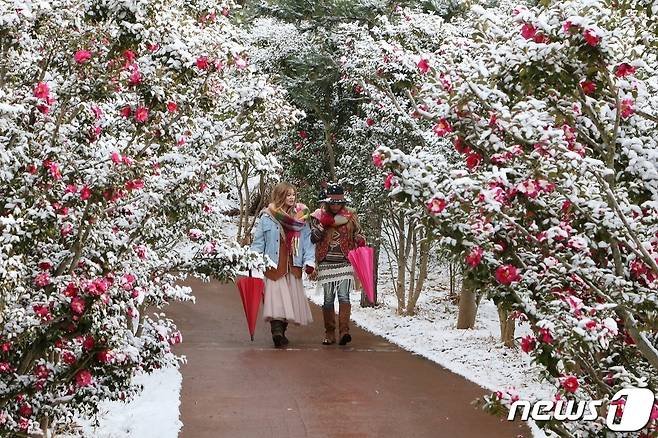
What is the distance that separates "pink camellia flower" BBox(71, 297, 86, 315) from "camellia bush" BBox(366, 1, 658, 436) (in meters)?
1.87

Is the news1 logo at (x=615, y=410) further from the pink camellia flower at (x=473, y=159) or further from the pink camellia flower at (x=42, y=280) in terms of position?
the pink camellia flower at (x=42, y=280)

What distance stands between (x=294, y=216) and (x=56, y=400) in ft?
18.7

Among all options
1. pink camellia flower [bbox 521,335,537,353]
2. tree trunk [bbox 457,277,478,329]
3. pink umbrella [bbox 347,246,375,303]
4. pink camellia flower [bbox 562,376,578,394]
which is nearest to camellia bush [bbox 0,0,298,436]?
pink camellia flower [bbox 521,335,537,353]

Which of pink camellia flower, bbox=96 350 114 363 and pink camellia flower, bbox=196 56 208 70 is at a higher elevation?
pink camellia flower, bbox=196 56 208 70

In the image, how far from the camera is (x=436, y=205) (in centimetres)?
403

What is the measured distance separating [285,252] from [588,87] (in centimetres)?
733

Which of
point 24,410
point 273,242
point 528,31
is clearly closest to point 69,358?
point 24,410

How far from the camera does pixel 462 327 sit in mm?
12180

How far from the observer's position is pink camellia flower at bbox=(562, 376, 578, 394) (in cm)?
419

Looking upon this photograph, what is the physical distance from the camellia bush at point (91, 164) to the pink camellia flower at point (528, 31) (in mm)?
1974

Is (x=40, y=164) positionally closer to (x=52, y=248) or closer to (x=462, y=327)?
(x=52, y=248)

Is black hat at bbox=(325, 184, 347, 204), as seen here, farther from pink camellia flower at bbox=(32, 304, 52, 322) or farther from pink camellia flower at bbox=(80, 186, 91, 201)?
pink camellia flower at bbox=(32, 304, 52, 322)

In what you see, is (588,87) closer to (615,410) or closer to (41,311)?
(615,410)

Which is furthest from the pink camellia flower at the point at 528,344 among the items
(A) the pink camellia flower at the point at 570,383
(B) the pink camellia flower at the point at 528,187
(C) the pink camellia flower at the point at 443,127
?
(C) the pink camellia flower at the point at 443,127
